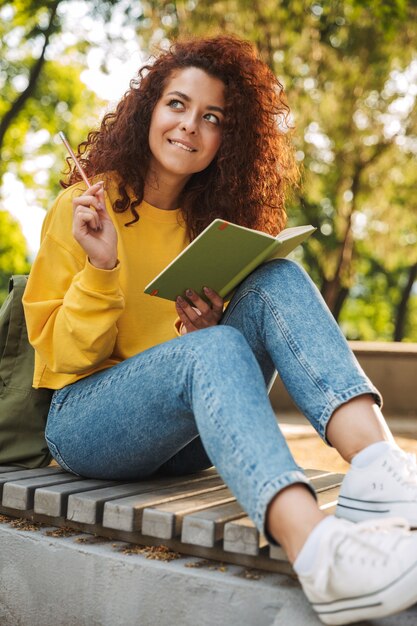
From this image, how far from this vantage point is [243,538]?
1967 millimetres

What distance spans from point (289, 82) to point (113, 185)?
10504 millimetres

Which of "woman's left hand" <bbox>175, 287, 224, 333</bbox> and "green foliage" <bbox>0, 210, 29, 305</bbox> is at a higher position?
"woman's left hand" <bbox>175, 287, 224, 333</bbox>

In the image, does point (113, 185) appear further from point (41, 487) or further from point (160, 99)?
point (41, 487)

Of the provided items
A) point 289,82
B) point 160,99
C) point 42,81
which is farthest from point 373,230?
point 160,99

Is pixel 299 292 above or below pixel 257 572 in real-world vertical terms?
above

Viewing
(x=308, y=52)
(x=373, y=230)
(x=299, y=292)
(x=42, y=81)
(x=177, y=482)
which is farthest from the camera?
(x=42, y=81)

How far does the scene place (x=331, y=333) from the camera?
7.01ft

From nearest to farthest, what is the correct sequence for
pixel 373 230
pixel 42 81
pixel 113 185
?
pixel 113 185
pixel 373 230
pixel 42 81

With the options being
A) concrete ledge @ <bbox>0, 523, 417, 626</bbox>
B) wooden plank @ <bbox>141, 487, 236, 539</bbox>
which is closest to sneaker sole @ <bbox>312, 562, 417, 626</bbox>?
concrete ledge @ <bbox>0, 523, 417, 626</bbox>

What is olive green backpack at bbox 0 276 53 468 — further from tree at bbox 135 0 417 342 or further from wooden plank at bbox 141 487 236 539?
tree at bbox 135 0 417 342

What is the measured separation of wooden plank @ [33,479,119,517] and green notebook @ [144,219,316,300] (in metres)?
0.61

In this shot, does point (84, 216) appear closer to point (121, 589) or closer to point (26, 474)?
point (26, 474)

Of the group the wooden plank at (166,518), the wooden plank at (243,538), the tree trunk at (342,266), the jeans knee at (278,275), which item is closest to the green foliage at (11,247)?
the tree trunk at (342,266)

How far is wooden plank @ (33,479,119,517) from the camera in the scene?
2297mm
